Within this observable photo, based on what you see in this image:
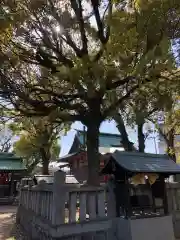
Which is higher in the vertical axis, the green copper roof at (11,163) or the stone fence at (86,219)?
the green copper roof at (11,163)

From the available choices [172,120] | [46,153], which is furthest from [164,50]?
[46,153]

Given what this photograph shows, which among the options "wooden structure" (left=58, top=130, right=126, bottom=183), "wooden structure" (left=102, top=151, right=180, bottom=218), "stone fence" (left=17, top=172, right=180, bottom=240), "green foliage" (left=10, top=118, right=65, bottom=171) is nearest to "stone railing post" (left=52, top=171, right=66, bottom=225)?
"stone fence" (left=17, top=172, right=180, bottom=240)

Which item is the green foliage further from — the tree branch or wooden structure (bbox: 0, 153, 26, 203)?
the tree branch

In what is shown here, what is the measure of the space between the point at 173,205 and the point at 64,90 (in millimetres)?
4358

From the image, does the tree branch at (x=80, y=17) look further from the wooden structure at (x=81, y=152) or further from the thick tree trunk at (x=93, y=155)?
the wooden structure at (x=81, y=152)

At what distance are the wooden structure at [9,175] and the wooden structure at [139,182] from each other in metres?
14.1

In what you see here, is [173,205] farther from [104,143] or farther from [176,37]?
[104,143]

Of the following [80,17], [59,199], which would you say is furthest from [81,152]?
[59,199]

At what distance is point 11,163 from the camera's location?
19453 mm

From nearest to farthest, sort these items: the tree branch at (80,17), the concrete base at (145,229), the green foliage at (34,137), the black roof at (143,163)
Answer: the concrete base at (145,229) → the black roof at (143,163) → the tree branch at (80,17) → the green foliage at (34,137)

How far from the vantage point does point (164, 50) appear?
473 cm

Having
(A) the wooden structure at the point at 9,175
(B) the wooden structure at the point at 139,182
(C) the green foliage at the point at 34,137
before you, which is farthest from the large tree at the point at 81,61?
(A) the wooden structure at the point at 9,175

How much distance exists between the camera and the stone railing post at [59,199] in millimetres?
4406

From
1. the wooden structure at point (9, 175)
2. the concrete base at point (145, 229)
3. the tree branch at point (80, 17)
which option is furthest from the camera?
the wooden structure at point (9, 175)
